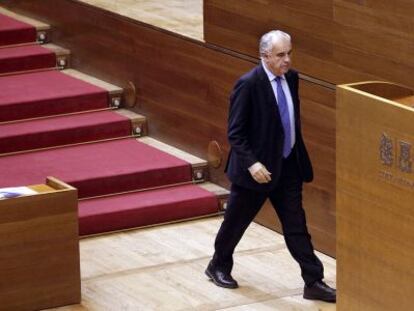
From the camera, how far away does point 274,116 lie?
145 inches

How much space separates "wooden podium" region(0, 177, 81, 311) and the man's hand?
1.73ft

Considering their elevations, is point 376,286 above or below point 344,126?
below

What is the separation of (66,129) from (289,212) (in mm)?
1438

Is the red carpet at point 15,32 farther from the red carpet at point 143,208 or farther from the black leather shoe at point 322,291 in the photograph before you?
the black leather shoe at point 322,291

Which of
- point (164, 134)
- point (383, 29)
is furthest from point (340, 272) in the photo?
point (164, 134)

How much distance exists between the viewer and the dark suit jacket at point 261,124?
3674mm

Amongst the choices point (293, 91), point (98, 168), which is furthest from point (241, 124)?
point (98, 168)

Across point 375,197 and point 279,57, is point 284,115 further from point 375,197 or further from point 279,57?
point 375,197

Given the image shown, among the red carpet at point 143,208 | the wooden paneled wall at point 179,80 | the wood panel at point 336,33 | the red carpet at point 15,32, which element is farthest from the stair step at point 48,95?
the wood panel at point 336,33

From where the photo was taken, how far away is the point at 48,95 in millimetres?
5113

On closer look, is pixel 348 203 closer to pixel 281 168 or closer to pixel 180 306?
pixel 281 168

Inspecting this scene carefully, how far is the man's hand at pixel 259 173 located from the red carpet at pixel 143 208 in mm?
940

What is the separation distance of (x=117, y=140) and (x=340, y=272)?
182cm

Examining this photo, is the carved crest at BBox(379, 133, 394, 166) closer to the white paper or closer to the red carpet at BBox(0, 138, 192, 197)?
the white paper
